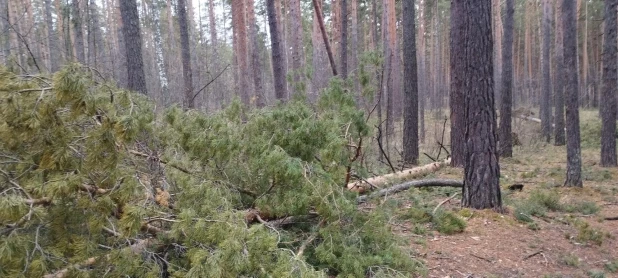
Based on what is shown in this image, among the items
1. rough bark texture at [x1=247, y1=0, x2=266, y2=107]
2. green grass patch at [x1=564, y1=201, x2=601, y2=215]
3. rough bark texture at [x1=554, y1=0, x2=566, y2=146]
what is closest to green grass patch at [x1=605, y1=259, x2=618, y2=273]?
green grass patch at [x1=564, y1=201, x2=601, y2=215]

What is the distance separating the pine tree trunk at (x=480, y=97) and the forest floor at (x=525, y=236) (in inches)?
22.1

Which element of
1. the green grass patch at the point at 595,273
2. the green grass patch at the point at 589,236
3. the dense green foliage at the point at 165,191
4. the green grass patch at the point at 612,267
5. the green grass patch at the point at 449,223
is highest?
the dense green foliage at the point at 165,191

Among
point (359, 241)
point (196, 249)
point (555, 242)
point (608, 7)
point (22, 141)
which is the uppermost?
point (608, 7)

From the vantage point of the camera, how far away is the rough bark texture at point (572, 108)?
315 inches

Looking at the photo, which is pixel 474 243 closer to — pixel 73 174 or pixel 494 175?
pixel 494 175

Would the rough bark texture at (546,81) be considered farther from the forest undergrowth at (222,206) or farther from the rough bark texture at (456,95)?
the forest undergrowth at (222,206)

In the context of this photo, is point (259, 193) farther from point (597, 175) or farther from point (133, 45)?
point (597, 175)

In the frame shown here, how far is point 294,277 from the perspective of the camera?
8.92 feet

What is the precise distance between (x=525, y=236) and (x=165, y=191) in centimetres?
428

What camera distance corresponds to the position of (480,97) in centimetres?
556

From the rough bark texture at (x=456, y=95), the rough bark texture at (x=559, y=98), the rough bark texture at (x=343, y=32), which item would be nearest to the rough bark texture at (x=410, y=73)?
the rough bark texture at (x=456, y=95)

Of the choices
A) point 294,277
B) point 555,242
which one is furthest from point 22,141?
point 555,242

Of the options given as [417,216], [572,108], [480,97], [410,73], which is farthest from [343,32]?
[417,216]

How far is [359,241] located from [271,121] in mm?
1433
